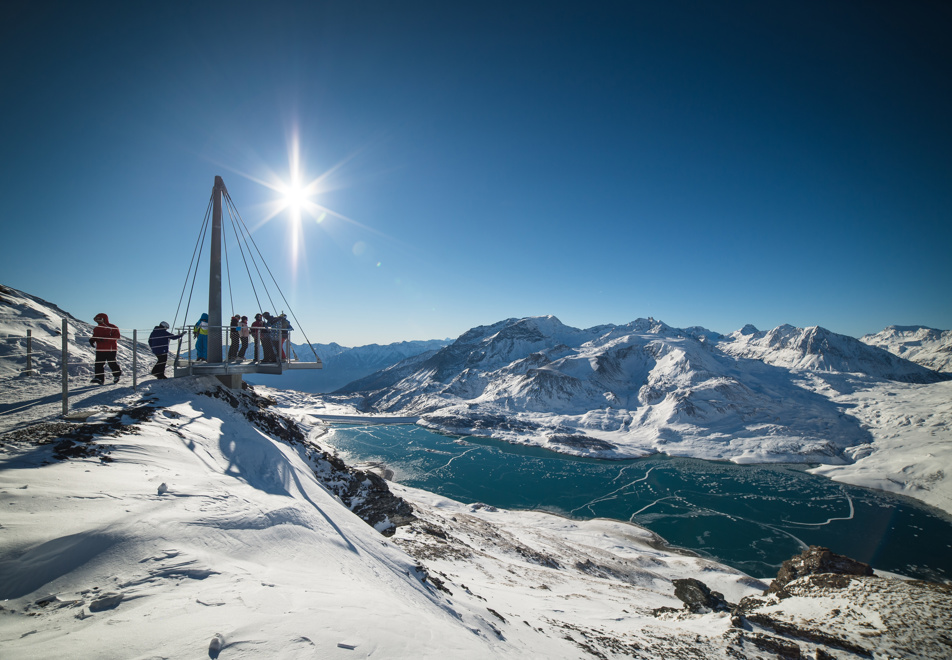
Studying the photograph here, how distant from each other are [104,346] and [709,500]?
6695 cm

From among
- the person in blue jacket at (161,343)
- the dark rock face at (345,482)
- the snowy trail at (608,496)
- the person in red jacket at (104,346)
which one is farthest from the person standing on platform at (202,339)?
the snowy trail at (608,496)

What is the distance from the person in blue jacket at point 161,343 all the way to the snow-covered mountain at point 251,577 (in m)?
1.34

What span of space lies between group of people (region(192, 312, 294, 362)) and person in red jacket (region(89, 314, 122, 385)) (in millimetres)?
2727

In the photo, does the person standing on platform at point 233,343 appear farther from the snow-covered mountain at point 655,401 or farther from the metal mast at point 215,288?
the snow-covered mountain at point 655,401

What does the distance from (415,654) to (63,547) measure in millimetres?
4601

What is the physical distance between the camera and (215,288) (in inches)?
647

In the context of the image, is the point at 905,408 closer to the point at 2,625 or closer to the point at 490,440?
the point at 490,440

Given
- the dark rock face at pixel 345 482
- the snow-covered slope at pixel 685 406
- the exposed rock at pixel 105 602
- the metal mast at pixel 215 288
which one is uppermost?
the metal mast at pixel 215 288

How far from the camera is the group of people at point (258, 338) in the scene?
1652 centimetres

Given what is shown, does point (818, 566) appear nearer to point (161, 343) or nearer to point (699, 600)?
point (699, 600)

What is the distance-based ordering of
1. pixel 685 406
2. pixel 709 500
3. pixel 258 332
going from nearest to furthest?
1. pixel 258 332
2. pixel 709 500
3. pixel 685 406

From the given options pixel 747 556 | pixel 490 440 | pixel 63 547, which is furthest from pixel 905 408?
pixel 63 547

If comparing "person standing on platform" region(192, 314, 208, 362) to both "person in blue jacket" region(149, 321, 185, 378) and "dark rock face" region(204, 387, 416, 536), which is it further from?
"dark rock face" region(204, 387, 416, 536)

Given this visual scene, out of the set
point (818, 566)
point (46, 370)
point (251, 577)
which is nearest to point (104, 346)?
point (46, 370)
